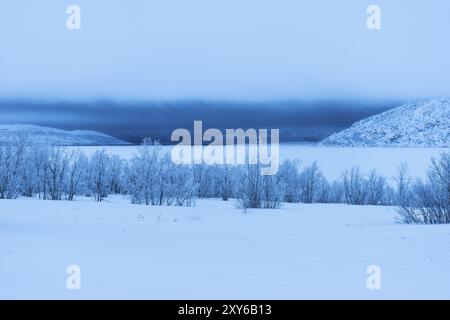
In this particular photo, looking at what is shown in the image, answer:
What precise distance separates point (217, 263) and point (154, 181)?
135 ft

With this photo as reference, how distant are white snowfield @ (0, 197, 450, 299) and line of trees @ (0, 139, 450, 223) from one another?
928 inches

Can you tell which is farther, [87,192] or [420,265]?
[87,192]

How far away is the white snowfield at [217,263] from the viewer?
26.7 feet

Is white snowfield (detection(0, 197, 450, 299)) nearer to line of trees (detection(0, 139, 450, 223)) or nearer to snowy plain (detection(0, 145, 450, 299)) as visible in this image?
snowy plain (detection(0, 145, 450, 299))

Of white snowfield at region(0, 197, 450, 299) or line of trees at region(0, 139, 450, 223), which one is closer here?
white snowfield at region(0, 197, 450, 299)

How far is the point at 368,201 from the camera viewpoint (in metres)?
75.4

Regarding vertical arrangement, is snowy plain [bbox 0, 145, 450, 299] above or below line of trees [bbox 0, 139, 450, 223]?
below

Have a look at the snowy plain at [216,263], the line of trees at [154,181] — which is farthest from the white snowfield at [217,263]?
the line of trees at [154,181]

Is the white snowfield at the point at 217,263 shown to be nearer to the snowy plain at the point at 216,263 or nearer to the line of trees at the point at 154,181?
the snowy plain at the point at 216,263

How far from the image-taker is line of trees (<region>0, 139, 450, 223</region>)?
48.7m

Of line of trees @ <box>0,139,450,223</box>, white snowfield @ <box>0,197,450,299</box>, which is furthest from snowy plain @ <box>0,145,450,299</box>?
line of trees @ <box>0,139,450,223</box>
